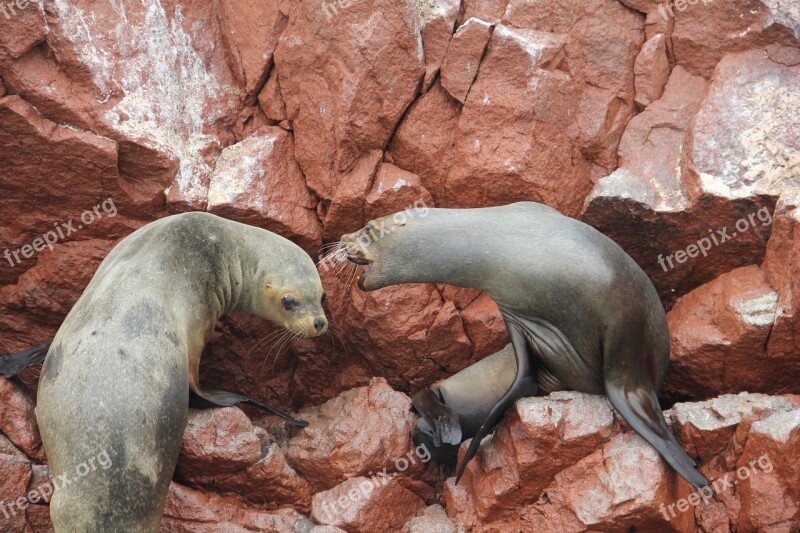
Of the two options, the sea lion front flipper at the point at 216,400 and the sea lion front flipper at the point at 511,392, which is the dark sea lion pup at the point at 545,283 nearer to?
the sea lion front flipper at the point at 511,392

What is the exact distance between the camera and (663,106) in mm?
7820

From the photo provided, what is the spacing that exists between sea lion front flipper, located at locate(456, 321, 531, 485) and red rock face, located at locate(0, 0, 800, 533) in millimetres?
121

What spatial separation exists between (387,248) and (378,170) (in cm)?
96

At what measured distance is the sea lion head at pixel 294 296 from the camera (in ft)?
24.8

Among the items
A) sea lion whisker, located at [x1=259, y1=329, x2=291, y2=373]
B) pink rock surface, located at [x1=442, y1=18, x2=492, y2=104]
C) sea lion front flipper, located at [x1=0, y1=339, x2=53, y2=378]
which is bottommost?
sea lion whisker, located at [x1=259, y1=329, x2=291, y2=373]

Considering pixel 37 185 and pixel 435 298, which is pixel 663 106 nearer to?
pixel 435 298

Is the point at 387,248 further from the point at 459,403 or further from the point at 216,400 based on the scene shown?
the point at 216,400

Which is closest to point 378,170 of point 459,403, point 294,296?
point 294,296

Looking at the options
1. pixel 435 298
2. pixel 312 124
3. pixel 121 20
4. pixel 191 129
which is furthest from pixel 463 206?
pixel 121 20

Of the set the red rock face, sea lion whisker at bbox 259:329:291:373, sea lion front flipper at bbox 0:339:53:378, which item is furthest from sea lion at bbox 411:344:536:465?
sea lion front flipper at bbox 0:339:53:378

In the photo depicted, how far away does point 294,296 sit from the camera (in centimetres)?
758

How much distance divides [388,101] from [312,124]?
645mm

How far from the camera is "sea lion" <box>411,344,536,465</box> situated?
7.16m

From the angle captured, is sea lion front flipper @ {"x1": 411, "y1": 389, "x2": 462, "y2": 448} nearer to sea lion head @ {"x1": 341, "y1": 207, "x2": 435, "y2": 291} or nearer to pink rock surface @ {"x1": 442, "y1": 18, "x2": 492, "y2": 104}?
sea lion head @ {"x1": 341, "y1": 207, "x2": 435, "y2": 291}
